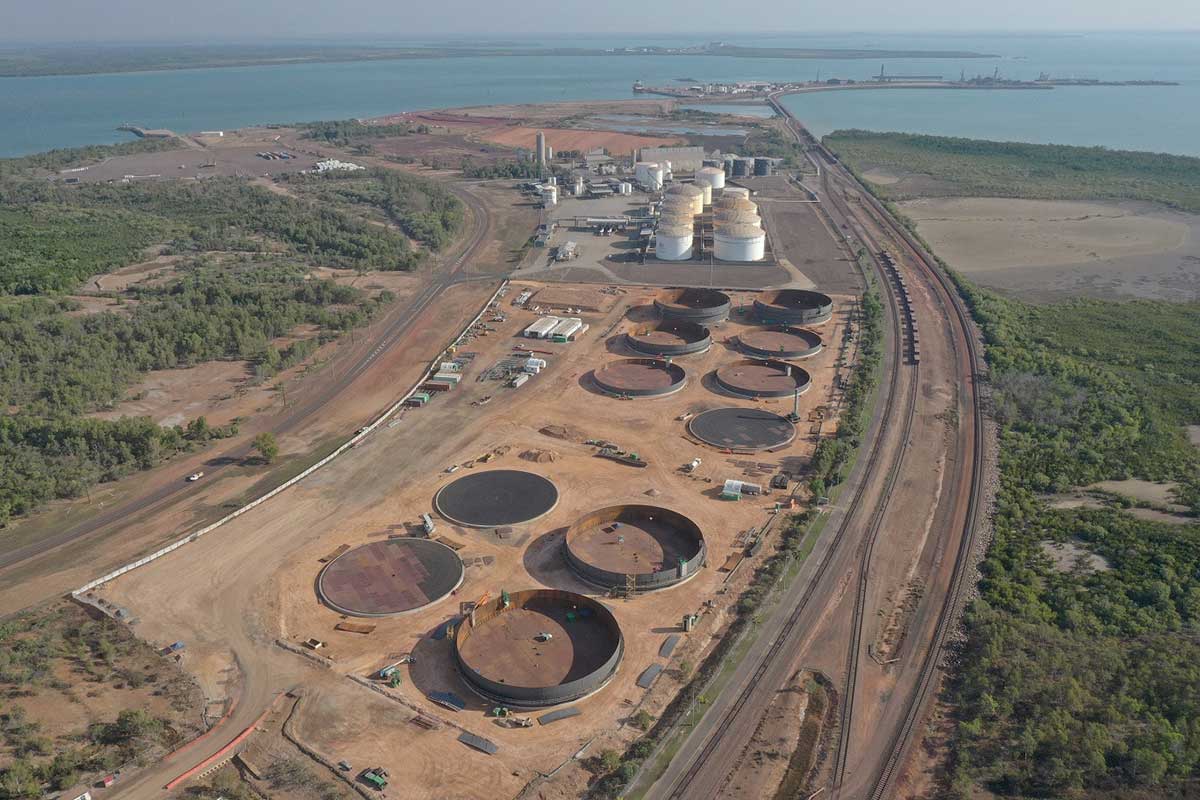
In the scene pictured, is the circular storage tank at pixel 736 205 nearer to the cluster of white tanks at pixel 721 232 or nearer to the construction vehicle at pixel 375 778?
the cluster of white tanks at pixel 721 232

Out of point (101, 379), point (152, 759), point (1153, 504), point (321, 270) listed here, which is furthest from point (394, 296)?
point (1153, 504)

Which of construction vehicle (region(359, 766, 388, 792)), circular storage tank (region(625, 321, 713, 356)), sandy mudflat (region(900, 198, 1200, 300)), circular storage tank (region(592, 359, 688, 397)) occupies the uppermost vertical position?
sandy mudflat (region(900, 198, 1200, 300))

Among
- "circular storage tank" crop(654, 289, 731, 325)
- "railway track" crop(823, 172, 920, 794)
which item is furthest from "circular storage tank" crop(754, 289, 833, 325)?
"railway track" crop(823, 172, 920, 794)

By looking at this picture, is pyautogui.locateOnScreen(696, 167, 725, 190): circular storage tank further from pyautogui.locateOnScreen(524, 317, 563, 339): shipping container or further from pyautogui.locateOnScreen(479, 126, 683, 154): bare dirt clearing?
pyautogui.locateOnScreen(524, 317, 563, 339): shipping container

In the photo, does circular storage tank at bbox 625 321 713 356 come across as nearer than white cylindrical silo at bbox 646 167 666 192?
Yes

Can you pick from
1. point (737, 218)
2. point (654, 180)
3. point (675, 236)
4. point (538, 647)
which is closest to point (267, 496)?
point (538, 647)

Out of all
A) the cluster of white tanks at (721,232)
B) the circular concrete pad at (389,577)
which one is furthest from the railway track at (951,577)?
the cluster of white tanks at (721,232)
